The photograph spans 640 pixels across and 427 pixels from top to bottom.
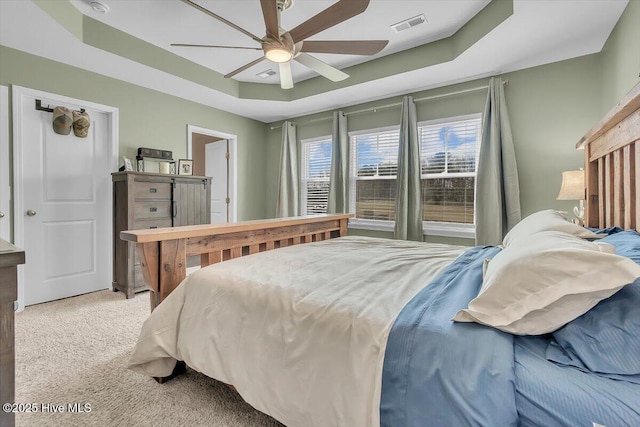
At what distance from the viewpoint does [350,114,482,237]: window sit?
3643 millimetres

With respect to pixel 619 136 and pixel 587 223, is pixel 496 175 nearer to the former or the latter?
pixel 587 223

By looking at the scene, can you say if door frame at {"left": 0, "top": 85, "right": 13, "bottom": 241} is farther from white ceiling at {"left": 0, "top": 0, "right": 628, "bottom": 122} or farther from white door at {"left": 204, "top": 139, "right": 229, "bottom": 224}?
white door at {"left": 204, "top": 139, "right": 229, "bottom": 224}

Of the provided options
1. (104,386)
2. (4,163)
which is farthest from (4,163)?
(104,386)

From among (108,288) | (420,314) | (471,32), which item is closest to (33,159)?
(108,288)

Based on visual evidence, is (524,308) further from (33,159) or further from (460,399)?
(33,159)

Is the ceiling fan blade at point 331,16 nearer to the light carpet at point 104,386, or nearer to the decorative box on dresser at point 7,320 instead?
the decorative box on dresser at point 7,320

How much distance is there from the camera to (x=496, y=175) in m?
3.23

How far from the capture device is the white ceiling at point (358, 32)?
2.35 m

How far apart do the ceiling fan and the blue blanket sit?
1.85m

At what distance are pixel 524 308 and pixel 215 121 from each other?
4.72 m

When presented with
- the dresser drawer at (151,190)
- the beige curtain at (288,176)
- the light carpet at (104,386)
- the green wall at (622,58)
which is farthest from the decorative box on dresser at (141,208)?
the green wall at (622,58)

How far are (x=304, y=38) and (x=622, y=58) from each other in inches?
97.6

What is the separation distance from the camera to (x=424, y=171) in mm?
3914

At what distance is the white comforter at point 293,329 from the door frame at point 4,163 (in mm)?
2523
